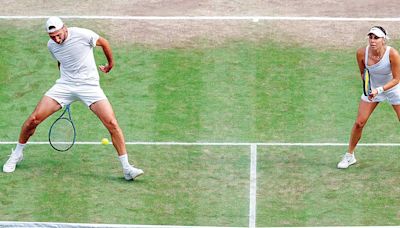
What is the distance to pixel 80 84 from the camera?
59.6 feet

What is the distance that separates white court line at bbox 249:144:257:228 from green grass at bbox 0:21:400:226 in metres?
0.08

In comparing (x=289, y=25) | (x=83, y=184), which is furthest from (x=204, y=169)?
(x=289, y=25)

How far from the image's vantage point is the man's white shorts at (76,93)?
18.1 meters

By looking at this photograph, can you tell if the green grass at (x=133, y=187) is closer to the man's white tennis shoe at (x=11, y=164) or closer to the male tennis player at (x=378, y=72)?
the man's white tennis shoe at (x=11, y=164)

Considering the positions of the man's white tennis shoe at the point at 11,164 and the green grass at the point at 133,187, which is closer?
the green grass at the point at 133,187

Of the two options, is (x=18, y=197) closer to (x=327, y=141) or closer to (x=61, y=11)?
(x=327, y=141)

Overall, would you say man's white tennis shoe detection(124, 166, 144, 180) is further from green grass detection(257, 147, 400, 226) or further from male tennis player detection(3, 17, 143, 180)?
green grass detection(257, 147, 400, 226)

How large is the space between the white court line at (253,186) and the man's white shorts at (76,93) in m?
2.19

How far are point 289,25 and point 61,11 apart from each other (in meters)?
3.88

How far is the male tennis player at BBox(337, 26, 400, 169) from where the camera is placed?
1781 centimetres

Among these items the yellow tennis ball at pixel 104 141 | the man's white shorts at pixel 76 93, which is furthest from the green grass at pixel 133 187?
the man's white shorts at pixel 76 93

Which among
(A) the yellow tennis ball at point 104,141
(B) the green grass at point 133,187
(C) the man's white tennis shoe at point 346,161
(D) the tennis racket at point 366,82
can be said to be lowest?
(B) the green grass at point 133,187

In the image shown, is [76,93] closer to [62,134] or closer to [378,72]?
[62,134]

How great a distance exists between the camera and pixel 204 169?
61.2ft
